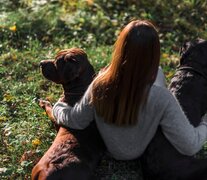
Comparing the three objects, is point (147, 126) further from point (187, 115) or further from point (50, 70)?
point (50, 70)

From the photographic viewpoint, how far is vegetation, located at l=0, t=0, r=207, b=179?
5238 millimetres

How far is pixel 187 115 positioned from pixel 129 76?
3.37 ft

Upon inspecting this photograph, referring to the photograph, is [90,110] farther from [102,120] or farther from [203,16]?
[203,16]

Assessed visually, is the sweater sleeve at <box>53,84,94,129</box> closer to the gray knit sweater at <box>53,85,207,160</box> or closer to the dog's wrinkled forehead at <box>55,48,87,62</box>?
the gray knit sweater at <box>53,85,207,160</box>

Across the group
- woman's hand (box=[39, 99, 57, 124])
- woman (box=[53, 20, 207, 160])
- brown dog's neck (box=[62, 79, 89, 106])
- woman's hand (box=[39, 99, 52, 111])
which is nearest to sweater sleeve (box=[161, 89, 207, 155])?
woman (box=[53, 20, 207, 160])

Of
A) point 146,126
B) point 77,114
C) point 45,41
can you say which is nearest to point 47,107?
point 77,114

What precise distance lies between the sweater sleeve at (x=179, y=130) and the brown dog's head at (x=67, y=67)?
95 centimetres

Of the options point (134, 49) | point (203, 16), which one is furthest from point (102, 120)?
point (203, 16)

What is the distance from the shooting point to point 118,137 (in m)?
4.55

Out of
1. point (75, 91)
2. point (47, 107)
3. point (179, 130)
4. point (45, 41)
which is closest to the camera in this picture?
point (179, 130)

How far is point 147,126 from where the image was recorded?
4449 mm

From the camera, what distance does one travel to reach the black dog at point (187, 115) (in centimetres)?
448

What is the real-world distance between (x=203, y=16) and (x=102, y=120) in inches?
155

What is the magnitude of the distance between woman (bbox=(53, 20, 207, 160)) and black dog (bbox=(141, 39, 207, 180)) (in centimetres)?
8
